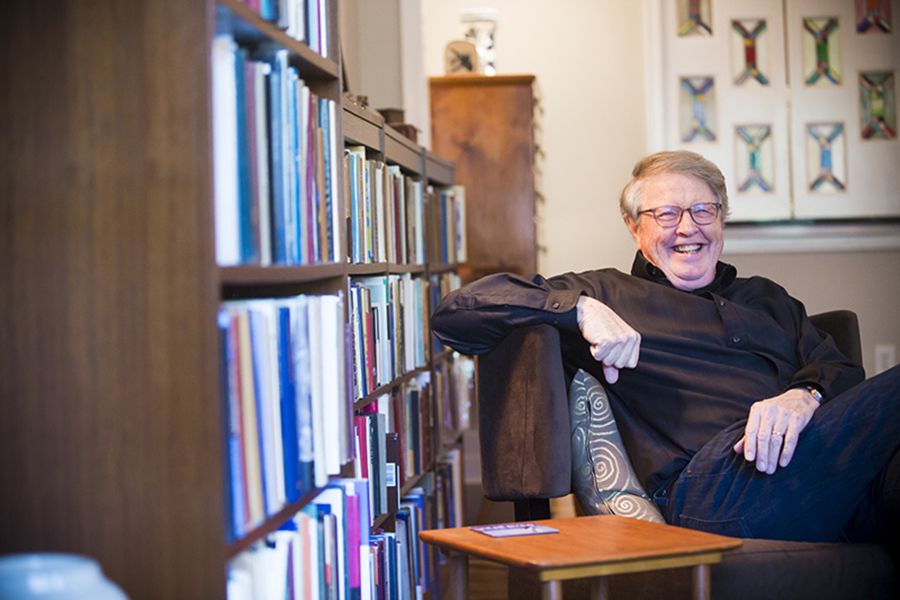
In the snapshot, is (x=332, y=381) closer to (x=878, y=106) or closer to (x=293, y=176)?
(x=293, y=176)

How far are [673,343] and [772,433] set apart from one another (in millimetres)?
425

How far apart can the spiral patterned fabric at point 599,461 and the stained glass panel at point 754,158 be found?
108 inches

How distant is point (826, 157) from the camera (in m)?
5.04

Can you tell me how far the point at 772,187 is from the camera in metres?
5.05

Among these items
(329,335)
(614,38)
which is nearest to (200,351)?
(329,335)

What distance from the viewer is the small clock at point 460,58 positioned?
5.37m

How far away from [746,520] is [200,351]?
137 centimetres

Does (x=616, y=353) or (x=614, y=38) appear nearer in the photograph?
(x=616, y=353)

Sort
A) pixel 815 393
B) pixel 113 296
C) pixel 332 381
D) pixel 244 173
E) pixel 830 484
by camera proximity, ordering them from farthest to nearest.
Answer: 1. pixel 815 393
2. pixel 830 484
3. pixel 332 381
4. pixel 244 173
5. pixel 113 296

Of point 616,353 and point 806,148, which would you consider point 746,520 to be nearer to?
point 616,353

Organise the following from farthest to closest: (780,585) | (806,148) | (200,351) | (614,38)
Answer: (614,38)
(806,148)
(780,585)
(200,351)

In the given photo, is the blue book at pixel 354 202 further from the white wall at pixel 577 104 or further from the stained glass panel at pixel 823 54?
the white wall at pixel 577 104

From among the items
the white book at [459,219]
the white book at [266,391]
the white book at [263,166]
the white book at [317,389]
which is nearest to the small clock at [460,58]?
the white book at [459,219]

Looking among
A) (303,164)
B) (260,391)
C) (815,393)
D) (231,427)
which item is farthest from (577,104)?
(231,427)
